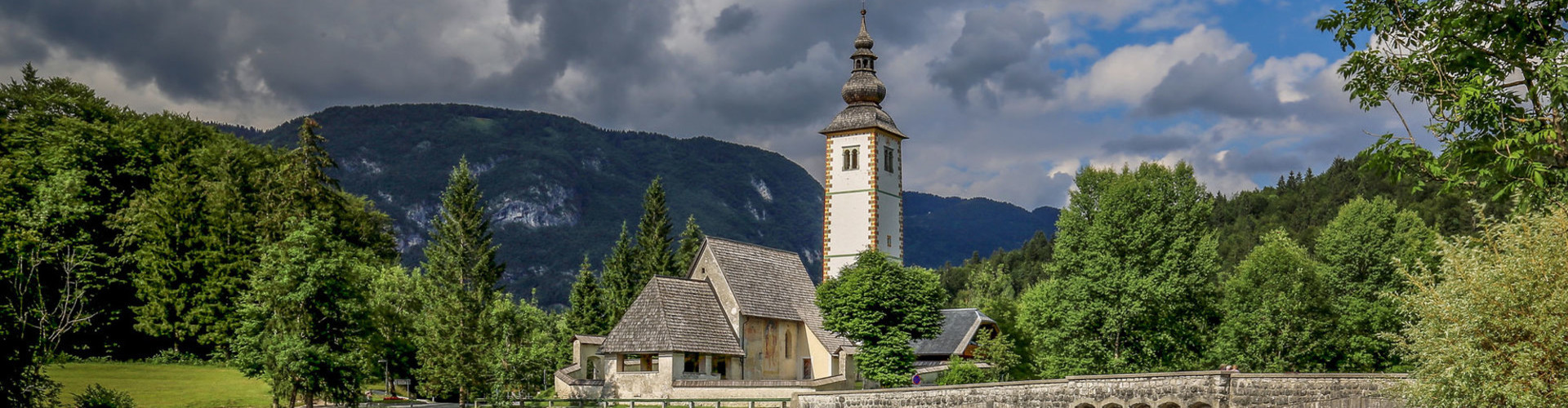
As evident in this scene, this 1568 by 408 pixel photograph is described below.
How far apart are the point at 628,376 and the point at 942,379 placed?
13172mm

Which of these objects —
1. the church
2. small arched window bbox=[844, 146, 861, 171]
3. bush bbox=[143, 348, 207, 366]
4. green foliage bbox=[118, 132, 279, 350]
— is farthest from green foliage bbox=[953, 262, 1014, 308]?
bush bbox=[143, 348, 207, 366]

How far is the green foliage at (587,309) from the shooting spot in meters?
66.9

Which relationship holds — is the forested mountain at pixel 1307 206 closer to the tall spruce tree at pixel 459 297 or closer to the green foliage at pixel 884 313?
the green foliage at pixel 884 313

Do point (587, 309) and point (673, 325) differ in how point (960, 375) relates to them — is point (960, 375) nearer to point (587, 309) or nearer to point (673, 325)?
point (673, 325)

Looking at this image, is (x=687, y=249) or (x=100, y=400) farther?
(x=687, y=249)

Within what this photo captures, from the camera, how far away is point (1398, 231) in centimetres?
5184

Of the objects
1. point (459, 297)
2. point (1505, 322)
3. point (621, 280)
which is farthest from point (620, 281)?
point (1505, 322)

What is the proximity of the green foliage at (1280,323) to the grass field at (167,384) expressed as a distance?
3892 cm

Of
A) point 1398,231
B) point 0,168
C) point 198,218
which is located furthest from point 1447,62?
point 198,218

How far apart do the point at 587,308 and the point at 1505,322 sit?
55.7 meters

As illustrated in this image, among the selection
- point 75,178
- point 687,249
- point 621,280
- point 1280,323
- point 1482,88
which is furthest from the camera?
point 687,249

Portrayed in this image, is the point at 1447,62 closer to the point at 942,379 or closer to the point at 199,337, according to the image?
the point at 942,379

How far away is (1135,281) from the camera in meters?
43.2

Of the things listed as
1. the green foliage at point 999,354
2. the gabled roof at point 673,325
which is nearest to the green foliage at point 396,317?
the gabled roof at point 673,325
